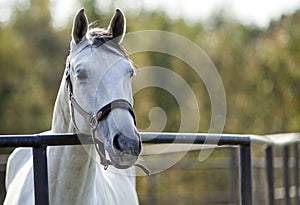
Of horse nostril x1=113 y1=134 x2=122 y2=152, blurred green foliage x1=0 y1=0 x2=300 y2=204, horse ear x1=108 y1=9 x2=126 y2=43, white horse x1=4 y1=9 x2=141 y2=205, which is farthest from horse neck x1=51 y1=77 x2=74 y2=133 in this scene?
blurred green foliage x1=0 y1=0 x2=300 y2=204

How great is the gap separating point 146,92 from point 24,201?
15.0m

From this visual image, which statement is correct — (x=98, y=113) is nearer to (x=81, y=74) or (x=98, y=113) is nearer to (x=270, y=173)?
(x=81, y=74)

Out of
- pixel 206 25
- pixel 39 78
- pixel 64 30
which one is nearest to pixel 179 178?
pixel 39 78

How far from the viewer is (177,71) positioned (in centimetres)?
1736

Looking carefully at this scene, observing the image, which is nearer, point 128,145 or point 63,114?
point 128,145

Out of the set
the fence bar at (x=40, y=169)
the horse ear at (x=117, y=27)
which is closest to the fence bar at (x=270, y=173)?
the horse ear at (x=117, y=27)

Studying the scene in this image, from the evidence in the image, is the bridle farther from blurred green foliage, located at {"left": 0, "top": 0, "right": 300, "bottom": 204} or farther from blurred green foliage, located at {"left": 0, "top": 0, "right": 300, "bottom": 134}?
blurred green foliage, located at {"left": 0, "top": 0, "right": 300, "bottom": 204}

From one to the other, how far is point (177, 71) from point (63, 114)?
45.3 feet

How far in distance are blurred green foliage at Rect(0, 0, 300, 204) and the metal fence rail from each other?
686 centimetres

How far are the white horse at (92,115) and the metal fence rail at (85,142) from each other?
15 cm

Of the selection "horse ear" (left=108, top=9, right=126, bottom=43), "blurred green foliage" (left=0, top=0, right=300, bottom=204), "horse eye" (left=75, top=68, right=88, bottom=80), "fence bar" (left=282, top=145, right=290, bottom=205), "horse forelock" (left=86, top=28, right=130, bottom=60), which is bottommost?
"fence bar" (left=282, top=145, right=290, bottom=205)

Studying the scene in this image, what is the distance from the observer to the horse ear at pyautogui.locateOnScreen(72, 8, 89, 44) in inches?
140

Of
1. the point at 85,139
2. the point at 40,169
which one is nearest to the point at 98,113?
the point at 85,139

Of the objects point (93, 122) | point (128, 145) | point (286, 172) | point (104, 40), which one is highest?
point (104, 40)
